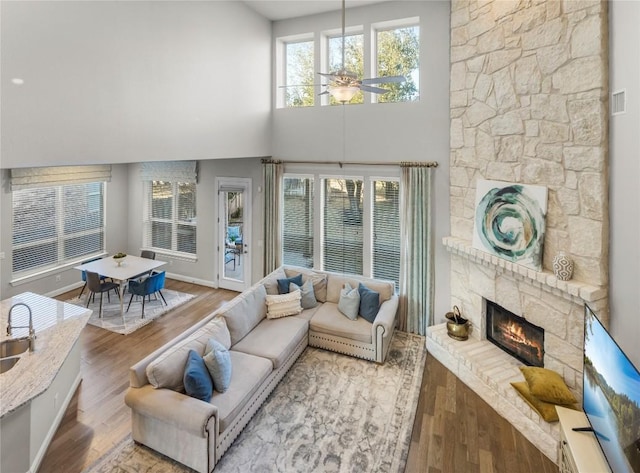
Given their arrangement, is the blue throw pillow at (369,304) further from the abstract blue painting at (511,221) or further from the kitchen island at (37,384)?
the kitchen island at (37,384)

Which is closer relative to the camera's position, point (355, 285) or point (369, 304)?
point (369, 304)

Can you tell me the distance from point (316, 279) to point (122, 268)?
3.68m

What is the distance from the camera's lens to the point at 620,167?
3.20 m

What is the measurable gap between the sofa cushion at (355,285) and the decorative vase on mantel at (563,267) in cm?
250

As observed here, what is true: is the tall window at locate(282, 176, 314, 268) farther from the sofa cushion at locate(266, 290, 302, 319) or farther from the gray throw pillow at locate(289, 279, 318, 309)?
the sofa cushion at locate(266, 290, 302, 319)

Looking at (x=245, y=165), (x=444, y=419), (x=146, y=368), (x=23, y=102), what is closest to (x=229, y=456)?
(x=146, y=368)

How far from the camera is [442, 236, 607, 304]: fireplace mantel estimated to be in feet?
11.1

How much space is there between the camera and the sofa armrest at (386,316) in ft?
16.2

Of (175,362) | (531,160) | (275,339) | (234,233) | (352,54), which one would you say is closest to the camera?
(175,362)

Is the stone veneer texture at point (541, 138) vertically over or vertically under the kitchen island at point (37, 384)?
over

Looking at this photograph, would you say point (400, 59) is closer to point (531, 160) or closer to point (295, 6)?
point (295, 6)

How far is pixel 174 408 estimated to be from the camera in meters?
3.12

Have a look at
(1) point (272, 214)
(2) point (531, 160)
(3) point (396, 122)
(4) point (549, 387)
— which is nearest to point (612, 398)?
(4) point (549, 387)

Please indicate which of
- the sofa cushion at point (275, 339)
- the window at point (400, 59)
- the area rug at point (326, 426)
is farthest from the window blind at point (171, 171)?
the area rug at point (326, 426)
